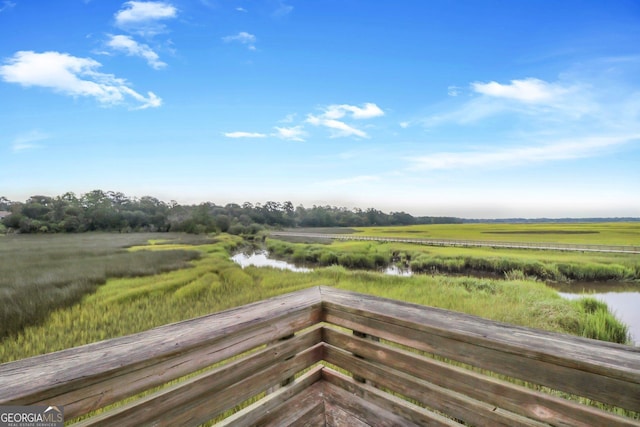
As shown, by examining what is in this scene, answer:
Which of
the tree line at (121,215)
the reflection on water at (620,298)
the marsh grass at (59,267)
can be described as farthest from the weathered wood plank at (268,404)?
the tree line at (121,215)

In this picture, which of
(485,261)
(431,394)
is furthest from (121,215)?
(485,261)

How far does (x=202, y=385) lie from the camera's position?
47.7 inches

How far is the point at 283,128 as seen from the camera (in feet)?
33.7

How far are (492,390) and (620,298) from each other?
11.9m

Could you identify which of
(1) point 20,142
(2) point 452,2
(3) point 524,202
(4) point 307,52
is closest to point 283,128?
(4) point 307,52

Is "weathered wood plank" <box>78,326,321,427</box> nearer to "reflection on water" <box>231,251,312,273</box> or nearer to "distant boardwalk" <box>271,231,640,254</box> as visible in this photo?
"reflection on water" <box>231,251,312,273</box>

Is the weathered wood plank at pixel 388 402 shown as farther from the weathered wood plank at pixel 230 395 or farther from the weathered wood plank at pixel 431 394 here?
the weathered wood plank at pixel 230 395

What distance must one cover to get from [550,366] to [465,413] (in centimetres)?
45

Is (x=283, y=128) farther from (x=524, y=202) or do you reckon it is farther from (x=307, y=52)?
(x=524, y=202)

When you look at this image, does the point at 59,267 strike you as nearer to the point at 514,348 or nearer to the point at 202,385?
the point at 202,385

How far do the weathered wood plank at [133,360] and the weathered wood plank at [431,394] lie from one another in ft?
1.36

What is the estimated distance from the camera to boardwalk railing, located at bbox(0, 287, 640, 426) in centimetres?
94

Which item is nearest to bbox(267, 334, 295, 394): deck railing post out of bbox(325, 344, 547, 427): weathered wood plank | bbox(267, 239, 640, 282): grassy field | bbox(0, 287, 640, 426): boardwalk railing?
bbox(0, 287, 640, 426): boardwalk railing

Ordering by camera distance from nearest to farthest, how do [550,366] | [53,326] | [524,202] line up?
[550,366] → [53,326] → [524,202]
